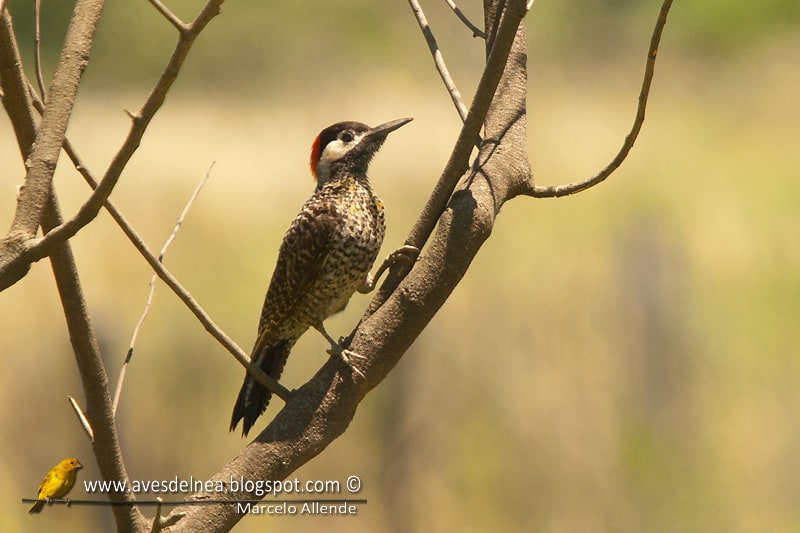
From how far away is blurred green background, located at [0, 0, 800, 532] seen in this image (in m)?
6.54

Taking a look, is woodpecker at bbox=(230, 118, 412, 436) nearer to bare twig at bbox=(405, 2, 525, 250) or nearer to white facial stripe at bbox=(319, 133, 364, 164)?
white facial stripe at bbox=(319, 133, 364, 164)

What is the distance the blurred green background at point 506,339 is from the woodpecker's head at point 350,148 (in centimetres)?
293

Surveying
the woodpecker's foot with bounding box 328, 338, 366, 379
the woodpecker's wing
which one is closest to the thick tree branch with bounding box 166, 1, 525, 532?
the woodpecker's foot with bounding box 328, 338, 366, 379

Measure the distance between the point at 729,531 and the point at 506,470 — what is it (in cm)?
162

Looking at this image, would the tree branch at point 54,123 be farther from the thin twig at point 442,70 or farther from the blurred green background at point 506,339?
the blurred green background at point 506,339

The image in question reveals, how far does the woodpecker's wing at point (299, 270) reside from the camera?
356cm

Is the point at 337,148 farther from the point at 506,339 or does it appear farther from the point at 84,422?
the point at 506,339

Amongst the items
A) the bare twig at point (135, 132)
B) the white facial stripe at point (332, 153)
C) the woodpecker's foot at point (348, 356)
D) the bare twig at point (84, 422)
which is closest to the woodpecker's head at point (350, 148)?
the white facial stripe at point (332, 153)

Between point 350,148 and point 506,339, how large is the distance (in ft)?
12.2

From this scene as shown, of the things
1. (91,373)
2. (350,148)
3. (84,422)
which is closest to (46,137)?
(91,373)

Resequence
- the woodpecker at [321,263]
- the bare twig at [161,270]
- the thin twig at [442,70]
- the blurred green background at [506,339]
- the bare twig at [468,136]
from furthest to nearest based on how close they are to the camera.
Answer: the blurred green background at [506,339] → the woodpecker at [321,263] → the thin twig at [442,70] → the bare twig at [161,270] → the bare twig at [468,136]

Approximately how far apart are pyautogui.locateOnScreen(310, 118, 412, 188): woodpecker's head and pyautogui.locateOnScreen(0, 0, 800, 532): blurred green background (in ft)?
9.63

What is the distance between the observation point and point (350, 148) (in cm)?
381

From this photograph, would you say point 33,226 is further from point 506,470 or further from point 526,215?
point 526,215
